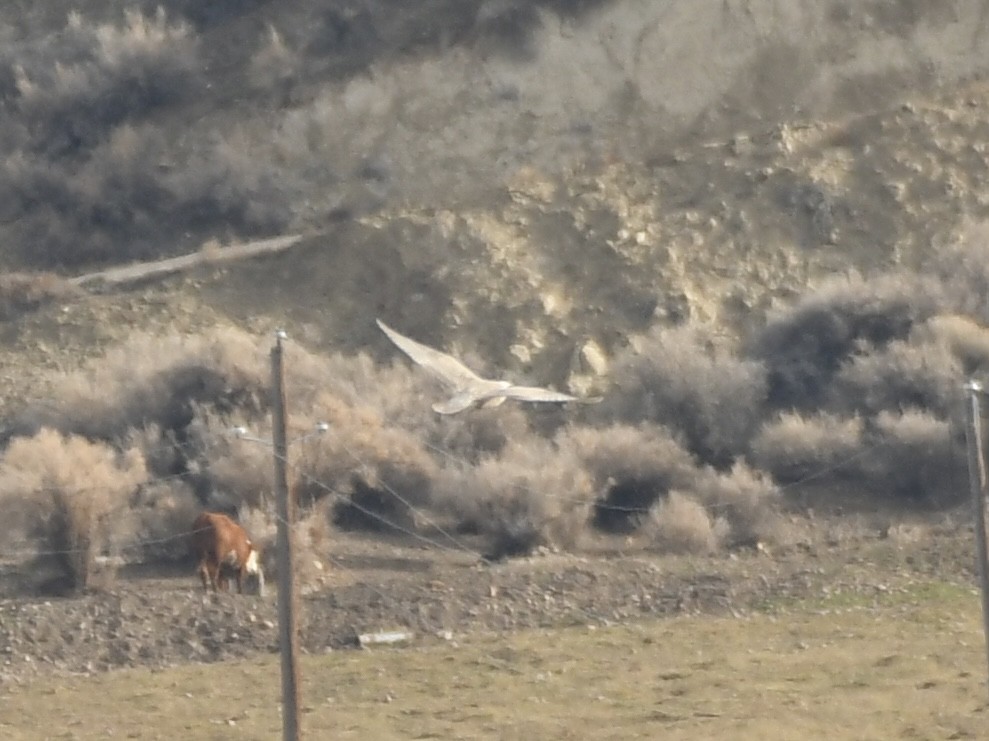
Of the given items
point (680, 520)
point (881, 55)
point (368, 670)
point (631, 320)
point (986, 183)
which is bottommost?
point (368, 670)

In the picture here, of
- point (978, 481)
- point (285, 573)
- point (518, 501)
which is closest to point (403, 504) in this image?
point (518, 501)

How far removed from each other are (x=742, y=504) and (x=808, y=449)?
197cm

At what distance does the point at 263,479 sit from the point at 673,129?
1220 cm

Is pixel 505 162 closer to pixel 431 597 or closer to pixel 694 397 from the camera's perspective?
pixel 694 397

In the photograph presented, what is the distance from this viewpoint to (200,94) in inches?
1486

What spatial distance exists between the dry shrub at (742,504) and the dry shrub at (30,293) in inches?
470

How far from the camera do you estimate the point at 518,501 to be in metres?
25.2

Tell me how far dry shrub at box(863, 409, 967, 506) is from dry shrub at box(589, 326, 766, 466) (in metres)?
2.17

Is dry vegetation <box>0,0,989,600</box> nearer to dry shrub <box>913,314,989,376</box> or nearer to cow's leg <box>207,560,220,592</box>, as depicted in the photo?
dry shrub <box>913,314,989,376</box>

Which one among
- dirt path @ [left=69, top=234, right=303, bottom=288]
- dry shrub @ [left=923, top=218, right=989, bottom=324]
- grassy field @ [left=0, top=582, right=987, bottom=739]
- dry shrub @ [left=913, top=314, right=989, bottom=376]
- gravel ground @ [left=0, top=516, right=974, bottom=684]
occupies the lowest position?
grassy field @ [left=0, top=582, right=987, bottom=739]

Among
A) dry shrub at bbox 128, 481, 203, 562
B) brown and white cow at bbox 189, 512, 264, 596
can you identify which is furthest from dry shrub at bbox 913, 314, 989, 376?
brown and white cow at bbox 189, 512, 264, 596

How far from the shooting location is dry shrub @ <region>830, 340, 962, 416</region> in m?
28.5

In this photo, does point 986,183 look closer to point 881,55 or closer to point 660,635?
point 881,55

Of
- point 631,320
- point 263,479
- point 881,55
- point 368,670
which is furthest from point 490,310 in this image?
point 368,670
